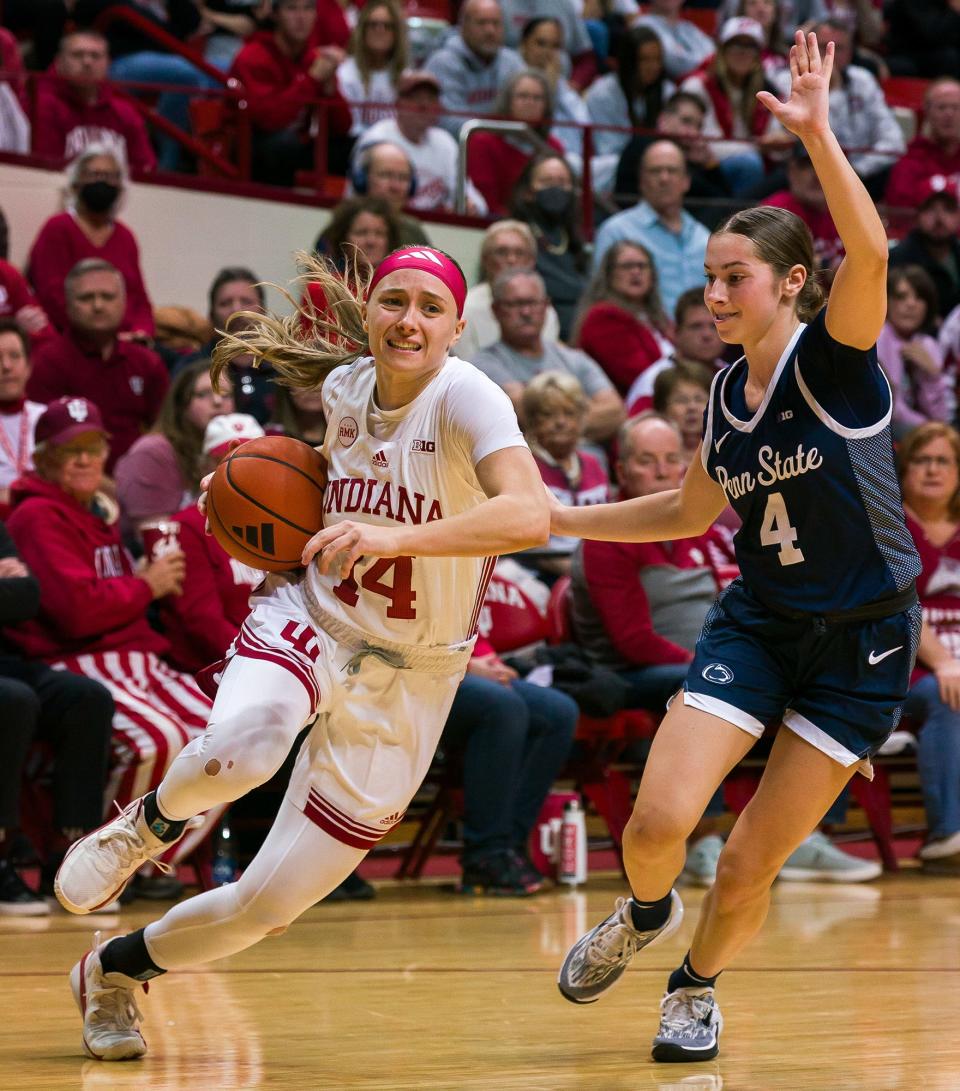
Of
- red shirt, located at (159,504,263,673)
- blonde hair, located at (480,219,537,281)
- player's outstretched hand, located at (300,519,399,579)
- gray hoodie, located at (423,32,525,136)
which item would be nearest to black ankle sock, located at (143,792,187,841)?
player's outstretched hand, located at (300,519,399,579)

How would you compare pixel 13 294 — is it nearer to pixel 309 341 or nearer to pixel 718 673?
pixel 309 341

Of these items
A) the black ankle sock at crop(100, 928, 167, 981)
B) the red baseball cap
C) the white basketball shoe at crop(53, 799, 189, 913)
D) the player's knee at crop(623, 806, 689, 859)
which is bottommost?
the black ankle sock at crop(100, 928, 167, 981)

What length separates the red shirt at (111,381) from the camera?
8.13 m

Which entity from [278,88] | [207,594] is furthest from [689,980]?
[278,88]

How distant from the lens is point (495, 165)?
35.3 feet

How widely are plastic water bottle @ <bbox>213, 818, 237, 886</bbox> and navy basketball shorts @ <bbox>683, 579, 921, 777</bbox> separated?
292 centimetres

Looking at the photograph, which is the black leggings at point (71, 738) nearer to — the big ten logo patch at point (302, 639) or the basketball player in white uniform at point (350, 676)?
the basketball player in white uniform at point (350, 676)

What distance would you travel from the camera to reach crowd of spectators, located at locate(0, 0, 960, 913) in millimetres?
6594

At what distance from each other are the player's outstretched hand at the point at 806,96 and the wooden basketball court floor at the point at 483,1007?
2028 millimetres

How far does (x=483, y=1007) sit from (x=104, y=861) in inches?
51.1

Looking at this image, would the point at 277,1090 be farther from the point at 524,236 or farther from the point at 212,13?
the point at 212,13

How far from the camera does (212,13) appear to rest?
11711 mm

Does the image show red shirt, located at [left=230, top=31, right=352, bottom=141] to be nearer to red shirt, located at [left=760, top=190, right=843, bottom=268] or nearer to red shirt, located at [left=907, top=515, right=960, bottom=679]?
red shirt, located at [left=760, top=190, right=843, bottom=268]

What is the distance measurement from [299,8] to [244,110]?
2.58ft
